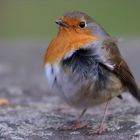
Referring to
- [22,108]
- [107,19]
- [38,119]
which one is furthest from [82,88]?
[107,19]

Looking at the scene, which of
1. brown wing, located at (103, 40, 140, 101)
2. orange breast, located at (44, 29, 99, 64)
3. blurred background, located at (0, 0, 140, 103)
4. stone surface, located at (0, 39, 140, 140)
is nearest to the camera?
stone surface, located at (0, 39, 140, 140)

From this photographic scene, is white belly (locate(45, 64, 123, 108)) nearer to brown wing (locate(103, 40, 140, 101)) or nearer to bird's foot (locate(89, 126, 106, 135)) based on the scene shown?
brown wing (locate(103, 40, 140, 101))

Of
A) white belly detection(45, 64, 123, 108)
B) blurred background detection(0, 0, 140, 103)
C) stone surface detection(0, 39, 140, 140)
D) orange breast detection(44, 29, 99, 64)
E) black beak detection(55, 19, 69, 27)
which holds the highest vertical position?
black beak detection(55, 19, 69, 27)

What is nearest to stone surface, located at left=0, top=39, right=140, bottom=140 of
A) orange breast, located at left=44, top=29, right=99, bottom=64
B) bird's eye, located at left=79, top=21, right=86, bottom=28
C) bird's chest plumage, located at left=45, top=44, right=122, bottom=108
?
bird's chest plumage, located at left=45, top=44, right=122, bottom=108

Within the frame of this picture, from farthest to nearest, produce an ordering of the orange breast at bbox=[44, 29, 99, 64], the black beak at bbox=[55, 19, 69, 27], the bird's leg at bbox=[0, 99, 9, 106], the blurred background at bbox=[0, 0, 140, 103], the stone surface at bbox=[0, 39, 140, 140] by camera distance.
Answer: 1. the blurred background at bbox=[0, 0, 140, 103]
2. the bird's leg at bbox=[0, 99, 9, 106]
3. the black beak at bbox=[55, 19, 69, 27]
4. the orange breast at bbox=[44, 29, 99, 64]
5. the stone surface at bbox=[0, 39, 140, 140]

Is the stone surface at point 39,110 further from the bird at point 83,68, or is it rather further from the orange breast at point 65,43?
the orange breast at point 65,43

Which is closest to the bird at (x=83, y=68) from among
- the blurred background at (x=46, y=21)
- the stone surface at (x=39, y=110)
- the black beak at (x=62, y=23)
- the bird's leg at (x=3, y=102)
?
the black beak at (x=62, y=23)

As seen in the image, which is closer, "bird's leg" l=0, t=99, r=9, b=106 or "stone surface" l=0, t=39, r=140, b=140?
"stone surface" l=0, t=39, r=140, b=140

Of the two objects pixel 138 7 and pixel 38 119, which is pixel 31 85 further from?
pixel 138 7
